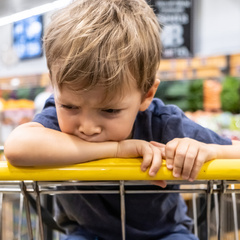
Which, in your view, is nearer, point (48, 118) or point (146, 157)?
point (146, 157)

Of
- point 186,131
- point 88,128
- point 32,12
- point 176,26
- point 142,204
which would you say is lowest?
point 142,204

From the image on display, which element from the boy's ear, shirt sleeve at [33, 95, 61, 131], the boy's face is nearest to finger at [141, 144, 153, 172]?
the boy's face

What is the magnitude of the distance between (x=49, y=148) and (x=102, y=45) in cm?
26

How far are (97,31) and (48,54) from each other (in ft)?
0.49

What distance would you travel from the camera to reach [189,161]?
0.70m

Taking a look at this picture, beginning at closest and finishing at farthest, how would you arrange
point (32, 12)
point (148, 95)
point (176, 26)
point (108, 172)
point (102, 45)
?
point (108, 172), point (102, 45), point (148, 95), point (176, 26), point (32, 12)

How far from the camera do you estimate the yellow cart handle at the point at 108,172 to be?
67cm

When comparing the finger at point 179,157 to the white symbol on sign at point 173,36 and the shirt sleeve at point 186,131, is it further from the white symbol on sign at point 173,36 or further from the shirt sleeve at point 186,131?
the white symbol on sign at point 173,36

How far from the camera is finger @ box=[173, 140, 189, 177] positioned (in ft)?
2.26

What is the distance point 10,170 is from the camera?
2.29ft

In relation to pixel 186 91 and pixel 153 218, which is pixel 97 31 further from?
pixel 186 91

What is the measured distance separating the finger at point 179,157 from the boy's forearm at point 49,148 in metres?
0.15

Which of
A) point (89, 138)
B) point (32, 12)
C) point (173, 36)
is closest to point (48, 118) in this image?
point (89, 138)

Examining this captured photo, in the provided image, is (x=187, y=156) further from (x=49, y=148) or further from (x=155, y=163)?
(x=49, y=148)
